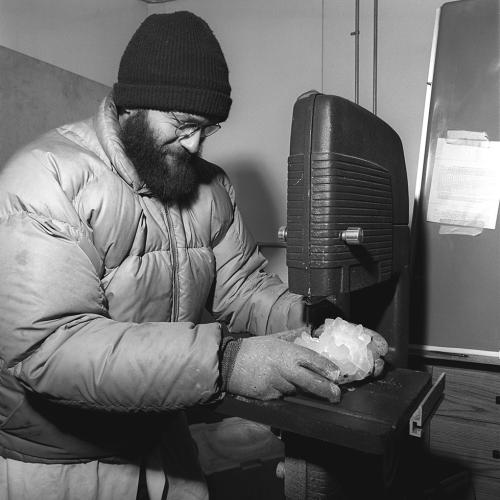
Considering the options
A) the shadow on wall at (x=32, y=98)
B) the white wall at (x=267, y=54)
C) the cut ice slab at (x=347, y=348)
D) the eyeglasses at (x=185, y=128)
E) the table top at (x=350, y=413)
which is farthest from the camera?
the white wall at (x=267, y=54)

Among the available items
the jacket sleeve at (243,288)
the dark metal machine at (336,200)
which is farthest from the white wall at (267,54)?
the dark metal machine at (336,200)

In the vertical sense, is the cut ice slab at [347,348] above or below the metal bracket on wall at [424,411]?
above

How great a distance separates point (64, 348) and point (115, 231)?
326 millimetres

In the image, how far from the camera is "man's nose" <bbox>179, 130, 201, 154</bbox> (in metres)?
1.38

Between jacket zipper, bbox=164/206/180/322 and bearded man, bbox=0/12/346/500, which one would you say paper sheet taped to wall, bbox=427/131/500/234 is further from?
jacket zipper, bbox=164/206/180/322

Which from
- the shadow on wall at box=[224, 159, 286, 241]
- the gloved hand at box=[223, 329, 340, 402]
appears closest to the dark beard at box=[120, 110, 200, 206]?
the gloved hand at box=[223, 329, 340, 402]

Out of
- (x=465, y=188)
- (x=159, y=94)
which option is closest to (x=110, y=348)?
(x=159, y=94)

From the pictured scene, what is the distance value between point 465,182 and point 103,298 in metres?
1.34

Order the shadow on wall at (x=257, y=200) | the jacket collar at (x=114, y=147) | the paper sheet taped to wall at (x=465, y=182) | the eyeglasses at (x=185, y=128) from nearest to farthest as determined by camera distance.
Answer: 1. the jacket collar at (x=114, y=147)
2. the eyeglasses at (x=185, y=128)
3. the paper sheet taped to wall at (x=465, y=182)
4. the shadow on wall at (x=257, y=200)

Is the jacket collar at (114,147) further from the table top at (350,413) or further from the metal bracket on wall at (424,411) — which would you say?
the metal bracket on wall at (424,411)

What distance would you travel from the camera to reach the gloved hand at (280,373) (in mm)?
919

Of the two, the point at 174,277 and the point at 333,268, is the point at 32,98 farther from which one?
the point at 333,268

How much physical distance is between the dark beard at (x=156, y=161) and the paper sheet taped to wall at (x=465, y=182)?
948 mm

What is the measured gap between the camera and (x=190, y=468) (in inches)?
57.2
